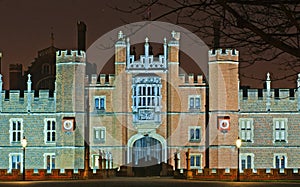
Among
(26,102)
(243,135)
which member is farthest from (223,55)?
(26,102)

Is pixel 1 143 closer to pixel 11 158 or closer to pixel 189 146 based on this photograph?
pixel 11 158

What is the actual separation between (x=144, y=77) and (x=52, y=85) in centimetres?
1891

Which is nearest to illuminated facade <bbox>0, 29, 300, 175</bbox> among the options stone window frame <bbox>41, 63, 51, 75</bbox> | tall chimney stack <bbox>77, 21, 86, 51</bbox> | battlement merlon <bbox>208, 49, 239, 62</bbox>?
battlement merlon <bbox>208, 49, 239, 62</bbox>

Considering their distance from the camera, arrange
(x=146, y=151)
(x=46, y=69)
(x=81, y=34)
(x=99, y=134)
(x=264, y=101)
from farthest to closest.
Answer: (x=46, y=69) → (x=81, y=34) → (x=99, y=134) → (x=264, y=101) → (x=146, y=151)

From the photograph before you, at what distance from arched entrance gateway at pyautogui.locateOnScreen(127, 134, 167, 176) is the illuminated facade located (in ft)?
0.18

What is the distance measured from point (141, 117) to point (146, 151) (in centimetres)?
192

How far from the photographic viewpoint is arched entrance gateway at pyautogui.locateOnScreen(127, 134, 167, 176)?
48.7 m

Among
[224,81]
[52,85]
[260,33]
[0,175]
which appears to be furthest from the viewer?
[52,85]

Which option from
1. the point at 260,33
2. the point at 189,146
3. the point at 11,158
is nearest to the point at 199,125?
the point at 189,146

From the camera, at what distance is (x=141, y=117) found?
49188 mm

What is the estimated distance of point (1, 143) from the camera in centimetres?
4966

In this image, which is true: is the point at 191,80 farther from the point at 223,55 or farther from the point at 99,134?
the point at 99,134

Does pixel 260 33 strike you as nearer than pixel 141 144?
Yes

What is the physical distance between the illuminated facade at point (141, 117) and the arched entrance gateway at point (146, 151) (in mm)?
55
